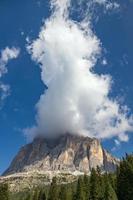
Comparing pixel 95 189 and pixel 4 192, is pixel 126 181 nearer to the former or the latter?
pixel 95 189

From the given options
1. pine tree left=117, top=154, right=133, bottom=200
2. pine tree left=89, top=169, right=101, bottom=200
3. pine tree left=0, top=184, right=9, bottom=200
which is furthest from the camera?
pine tree left=0, top=184, right=9, bottom=200

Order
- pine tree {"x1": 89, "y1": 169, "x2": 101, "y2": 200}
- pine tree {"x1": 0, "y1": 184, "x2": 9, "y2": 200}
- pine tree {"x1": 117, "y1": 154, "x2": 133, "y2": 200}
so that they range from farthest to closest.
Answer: pine tree {"x1": 0, "y1": 184, "x2": 9, "y2": 200}
pine tree {"x1": 89, "y1": 169, "x2": 101, "y2": 200}
pine tree {"x1": 117, "y1": 154, "x2": 133, "y2": 200}

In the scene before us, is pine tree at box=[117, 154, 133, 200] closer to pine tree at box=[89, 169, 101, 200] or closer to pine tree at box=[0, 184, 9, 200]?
pine tree at box=[89, 169, 101, 200]

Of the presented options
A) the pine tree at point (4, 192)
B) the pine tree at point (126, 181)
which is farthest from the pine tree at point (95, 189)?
the pine tree at point (4, 192)

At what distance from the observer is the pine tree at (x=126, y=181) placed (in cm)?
10243

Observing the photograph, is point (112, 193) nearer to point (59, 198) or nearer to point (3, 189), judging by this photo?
point (3, 189)

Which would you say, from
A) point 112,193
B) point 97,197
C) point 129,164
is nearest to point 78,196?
point 97,197

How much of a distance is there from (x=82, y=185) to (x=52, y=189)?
24313 mm

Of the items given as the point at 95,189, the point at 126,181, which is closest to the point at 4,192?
the point at 95,189

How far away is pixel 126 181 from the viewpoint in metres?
104

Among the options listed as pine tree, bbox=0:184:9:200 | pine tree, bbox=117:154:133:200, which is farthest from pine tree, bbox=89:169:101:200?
pine tree, bbox=0:184:9:200

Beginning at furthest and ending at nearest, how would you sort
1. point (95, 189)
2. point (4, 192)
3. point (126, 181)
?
point (4, 192)
point (95, 189)
point (126, 181)

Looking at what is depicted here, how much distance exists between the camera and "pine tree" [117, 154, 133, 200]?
336ft

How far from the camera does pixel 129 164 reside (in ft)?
344
